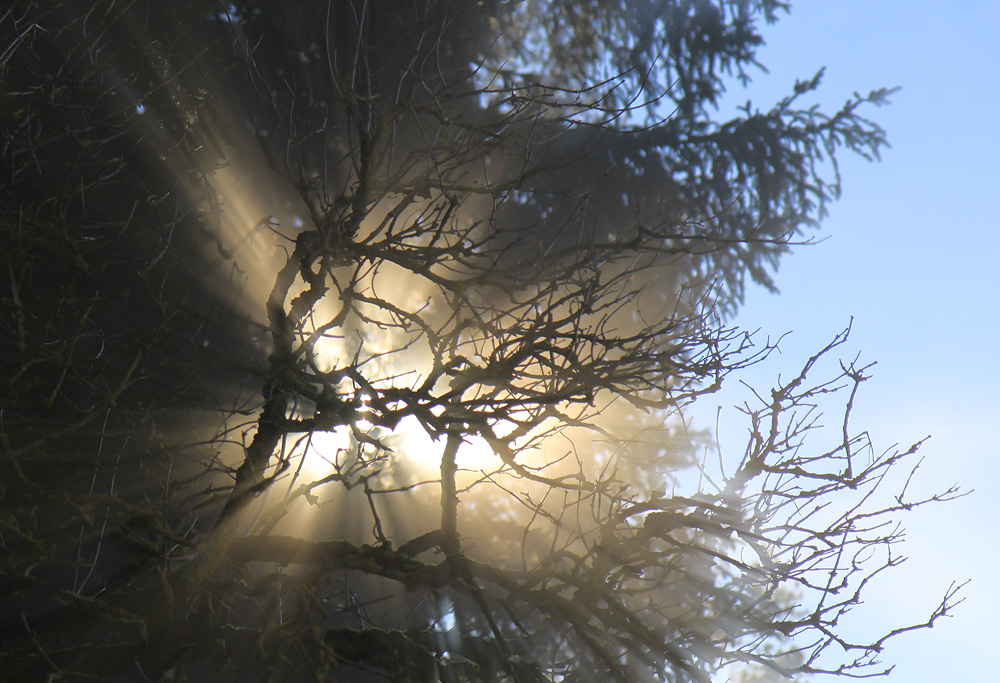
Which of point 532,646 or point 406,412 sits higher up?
point 406,412

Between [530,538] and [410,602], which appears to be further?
[530,538]

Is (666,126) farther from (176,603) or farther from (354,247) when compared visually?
(176,603)

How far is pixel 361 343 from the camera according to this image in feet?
10.1

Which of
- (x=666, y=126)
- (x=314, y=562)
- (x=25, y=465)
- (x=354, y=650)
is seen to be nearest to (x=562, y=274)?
(x=314, y=562)

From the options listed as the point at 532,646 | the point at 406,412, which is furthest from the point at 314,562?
the point at 532,646

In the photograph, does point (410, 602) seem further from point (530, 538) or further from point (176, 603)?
point (176, 603)

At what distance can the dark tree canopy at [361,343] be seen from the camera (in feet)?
12.2

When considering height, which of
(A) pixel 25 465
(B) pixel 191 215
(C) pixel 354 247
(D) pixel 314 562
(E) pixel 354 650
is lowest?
(E) pixel 354 650

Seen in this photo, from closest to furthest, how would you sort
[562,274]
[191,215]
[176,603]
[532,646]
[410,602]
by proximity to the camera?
[176,603] < [562,274] < [532,646] < [191,215] < [410,602]

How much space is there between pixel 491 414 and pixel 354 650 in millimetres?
1967

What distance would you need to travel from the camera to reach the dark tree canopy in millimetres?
3730

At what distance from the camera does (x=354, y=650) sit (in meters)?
4.22

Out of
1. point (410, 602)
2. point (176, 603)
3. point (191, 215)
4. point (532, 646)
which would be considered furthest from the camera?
point (410, 602)

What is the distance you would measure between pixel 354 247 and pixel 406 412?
1.31 m
